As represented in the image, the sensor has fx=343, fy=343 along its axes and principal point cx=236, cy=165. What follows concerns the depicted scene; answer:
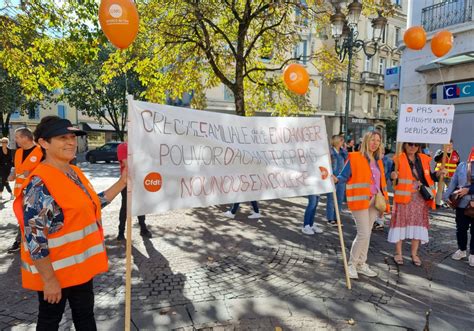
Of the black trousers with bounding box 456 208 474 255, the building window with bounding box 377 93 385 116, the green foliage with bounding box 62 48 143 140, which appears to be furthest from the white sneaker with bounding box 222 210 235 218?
the building window with bounding box 377 93 385 116

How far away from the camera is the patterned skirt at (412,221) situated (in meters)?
4.67

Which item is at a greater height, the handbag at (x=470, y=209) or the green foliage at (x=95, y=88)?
the green foliage at (x=95, y=88)

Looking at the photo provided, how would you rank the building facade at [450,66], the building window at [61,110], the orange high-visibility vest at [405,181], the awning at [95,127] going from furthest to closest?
the awning at [95,127] → the building window at [61,110] → the building facade at [450,66] → the orange high-visibility vest at [405,181]

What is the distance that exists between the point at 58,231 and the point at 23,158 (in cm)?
355

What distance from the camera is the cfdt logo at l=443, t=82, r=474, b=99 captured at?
37.5ft

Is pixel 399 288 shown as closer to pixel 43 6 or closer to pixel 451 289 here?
pixel 451 289

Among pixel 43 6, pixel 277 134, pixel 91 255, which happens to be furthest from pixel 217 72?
pixel 91 255

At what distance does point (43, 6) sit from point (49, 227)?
713cm

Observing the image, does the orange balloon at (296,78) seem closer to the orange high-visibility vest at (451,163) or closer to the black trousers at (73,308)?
the orange high-visibility vest at (451,163)

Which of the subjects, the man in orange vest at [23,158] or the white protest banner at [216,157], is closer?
the white protest banner at [216,157]

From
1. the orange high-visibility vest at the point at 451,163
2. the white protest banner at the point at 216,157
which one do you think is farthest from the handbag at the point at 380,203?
the orange high-visibility vest at the point at 451,163

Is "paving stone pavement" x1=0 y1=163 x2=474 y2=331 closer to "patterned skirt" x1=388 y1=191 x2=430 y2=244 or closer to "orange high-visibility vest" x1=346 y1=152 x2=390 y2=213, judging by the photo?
"patterned skirt" x1=388 y1=191 x2=430 y2=244

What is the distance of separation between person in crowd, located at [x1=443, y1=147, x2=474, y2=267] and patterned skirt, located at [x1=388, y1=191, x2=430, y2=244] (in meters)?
0.57

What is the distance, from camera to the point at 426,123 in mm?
4852
